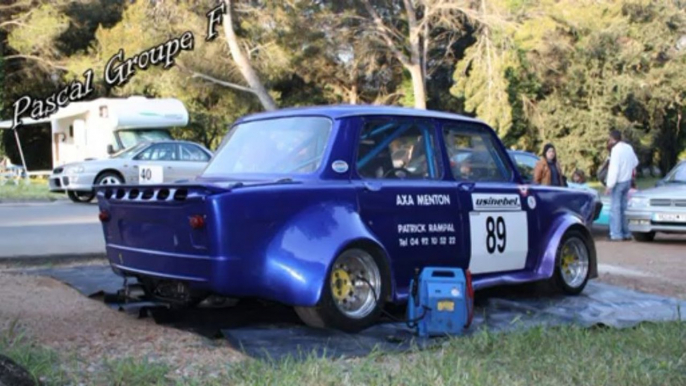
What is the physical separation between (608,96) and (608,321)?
3371cm

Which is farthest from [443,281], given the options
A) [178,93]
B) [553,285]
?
[178,93]

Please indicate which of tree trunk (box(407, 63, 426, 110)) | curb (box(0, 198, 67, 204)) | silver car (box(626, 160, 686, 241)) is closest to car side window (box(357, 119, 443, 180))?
silver car (box(626, 160, 686, 241))

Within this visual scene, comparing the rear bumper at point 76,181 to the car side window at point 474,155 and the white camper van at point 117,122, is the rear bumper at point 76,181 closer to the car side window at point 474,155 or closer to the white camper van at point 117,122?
the white camper van at point 117,122

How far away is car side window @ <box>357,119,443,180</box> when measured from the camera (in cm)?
635

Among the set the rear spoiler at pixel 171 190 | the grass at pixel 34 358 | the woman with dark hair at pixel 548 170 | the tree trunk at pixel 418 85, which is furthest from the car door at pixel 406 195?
the tree trunk at pixel 418 85

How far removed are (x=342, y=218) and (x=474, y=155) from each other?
194 cm

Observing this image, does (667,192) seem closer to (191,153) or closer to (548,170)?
(548,170)

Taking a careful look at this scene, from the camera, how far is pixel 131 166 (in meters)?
19.2

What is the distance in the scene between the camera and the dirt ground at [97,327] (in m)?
5.15

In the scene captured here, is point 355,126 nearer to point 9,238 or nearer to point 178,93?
point 9,238

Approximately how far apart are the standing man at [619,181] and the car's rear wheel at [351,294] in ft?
27.4

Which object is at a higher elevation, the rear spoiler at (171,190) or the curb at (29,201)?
the rear spoiler at (171,190)

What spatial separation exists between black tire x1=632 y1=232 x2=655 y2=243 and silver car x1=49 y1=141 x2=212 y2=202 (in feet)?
31.3

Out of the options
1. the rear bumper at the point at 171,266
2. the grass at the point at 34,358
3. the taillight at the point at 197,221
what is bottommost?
the grass at the point at 34,358
